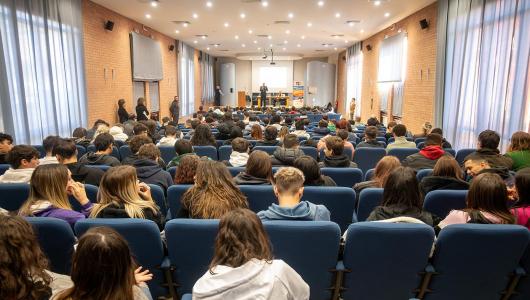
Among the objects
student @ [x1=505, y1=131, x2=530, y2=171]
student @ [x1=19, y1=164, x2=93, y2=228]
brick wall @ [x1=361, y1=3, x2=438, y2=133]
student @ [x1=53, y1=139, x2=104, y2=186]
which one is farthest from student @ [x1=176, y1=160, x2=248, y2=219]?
brick wall @ [x1=361, y1=3, x2=438, y2=133]

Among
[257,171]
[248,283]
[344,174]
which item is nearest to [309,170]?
[257,171]

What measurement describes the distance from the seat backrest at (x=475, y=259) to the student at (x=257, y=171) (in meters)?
1.56

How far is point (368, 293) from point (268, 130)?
382 centimetres

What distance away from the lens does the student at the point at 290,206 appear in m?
2.35

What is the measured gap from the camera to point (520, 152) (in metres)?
4.43

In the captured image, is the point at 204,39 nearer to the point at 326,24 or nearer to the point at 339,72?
the point at 326,24

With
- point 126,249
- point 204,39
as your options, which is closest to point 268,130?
point 126,249

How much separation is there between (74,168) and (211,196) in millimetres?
1879

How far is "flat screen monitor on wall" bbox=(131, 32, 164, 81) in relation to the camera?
1257 cm

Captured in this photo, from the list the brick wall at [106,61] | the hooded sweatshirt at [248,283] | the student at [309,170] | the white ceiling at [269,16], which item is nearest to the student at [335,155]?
the student at [309,170]

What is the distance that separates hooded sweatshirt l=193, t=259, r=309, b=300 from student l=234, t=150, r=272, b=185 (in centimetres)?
189

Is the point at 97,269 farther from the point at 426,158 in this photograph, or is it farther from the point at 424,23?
the point at 424,23

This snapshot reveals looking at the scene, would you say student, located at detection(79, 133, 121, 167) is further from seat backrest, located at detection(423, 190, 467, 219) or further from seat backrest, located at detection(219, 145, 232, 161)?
seat backrest, located at detection(423, 190, 467, 219)

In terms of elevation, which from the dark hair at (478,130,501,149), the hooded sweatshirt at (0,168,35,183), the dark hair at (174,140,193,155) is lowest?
the hooded sweatshirt at (0,168,35,183)
